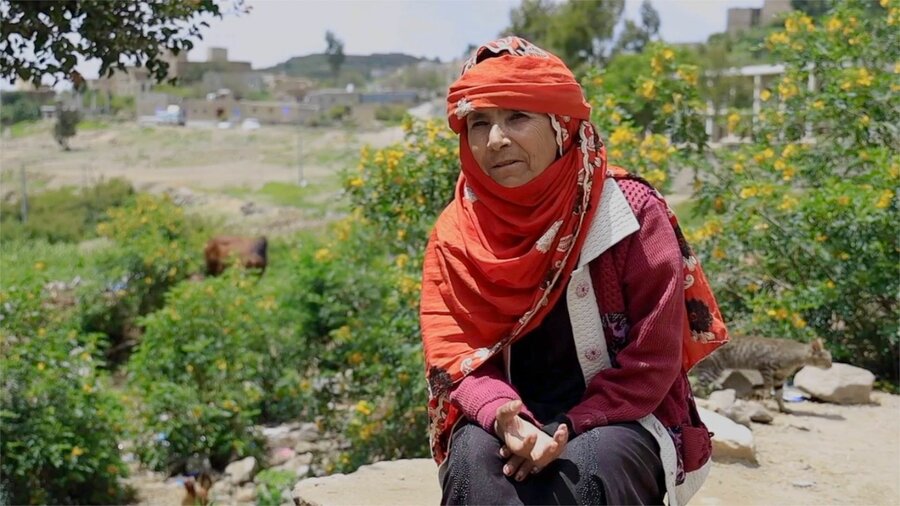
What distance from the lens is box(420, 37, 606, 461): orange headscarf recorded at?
2.24m

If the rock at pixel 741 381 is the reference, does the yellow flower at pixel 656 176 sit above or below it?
above

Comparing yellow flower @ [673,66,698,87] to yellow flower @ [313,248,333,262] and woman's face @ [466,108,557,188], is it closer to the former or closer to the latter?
yellow flower @ [313,248,333,262]

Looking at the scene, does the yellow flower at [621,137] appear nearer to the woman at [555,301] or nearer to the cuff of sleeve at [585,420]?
the woman at [555,301]

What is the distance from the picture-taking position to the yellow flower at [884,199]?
5355 millimetres

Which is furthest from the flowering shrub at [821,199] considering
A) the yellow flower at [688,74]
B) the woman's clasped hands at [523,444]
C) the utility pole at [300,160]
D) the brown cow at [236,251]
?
the utility pole at [300,160]

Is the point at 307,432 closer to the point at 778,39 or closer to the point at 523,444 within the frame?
the point at 778,39

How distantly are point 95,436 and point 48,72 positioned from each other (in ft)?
10.5

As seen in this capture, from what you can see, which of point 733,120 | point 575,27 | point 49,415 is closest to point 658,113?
point 733,120

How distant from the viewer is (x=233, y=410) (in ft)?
21.1

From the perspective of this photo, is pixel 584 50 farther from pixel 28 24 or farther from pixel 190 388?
pixel 28 24

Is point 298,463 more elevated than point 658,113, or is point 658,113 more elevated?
point 658,113

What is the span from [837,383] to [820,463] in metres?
1.17

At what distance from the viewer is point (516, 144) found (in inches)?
88.4

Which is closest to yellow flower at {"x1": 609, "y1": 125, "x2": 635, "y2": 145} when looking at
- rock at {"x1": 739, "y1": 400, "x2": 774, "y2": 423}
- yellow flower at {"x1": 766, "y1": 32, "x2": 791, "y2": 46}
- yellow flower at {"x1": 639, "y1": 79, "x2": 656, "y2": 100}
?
yellow flower at {"x1": 639, "y1": 79, "x2": 656, "y2": 100}
